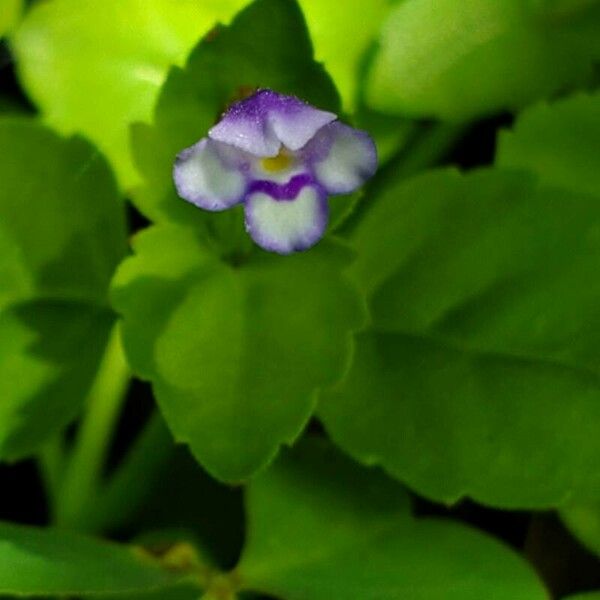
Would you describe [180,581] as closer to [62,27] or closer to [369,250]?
[369,250]

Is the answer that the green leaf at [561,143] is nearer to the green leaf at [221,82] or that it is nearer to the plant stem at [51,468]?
the green leaf at [221,82]

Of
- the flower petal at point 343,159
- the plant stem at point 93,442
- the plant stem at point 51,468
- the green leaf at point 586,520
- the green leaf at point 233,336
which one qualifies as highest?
the flower petal at point 343,159

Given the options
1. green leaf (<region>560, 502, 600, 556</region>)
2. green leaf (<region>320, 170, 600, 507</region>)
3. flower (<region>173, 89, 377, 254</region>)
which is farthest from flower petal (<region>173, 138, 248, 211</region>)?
green leaf (<region>560, 502, 600, 556</region>)

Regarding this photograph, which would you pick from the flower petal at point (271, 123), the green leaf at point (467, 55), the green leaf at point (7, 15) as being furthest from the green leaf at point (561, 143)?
the green leaf at point (7, 15)

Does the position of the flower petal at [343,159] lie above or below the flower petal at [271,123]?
below

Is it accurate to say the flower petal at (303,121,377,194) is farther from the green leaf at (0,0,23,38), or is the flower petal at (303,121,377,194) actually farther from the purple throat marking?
the green leaf at (0,0,23,38)

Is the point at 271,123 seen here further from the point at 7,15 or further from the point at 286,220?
the point at 7,15
